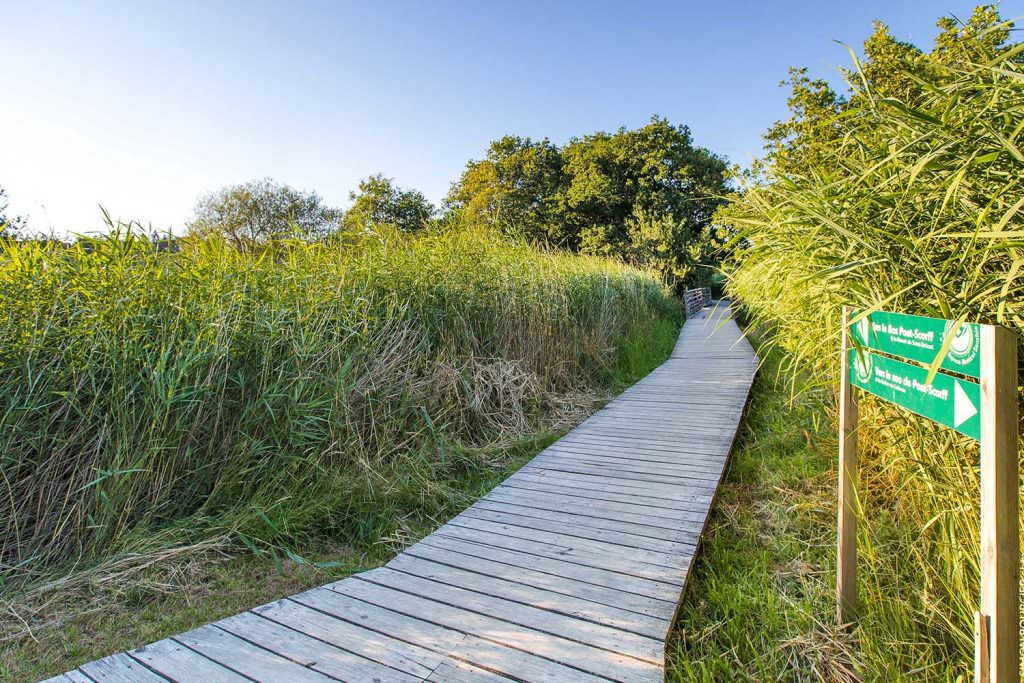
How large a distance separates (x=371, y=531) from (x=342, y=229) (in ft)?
10.4

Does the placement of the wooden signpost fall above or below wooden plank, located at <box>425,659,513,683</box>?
above

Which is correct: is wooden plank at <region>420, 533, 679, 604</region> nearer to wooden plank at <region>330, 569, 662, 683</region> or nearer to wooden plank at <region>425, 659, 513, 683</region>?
wooden plank at <region>330, 569, 662, 683</region>

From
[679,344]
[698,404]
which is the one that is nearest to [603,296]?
[698,404]

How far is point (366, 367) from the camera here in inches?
151

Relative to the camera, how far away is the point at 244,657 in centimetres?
186

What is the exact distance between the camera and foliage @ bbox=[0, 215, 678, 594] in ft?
8.55

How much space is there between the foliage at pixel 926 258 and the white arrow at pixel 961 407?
34cm

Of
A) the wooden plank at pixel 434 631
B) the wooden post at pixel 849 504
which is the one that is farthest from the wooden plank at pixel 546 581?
the wooden post at pixel 849 504

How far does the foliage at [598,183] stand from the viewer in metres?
28.2

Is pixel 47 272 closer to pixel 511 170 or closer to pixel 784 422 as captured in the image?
pixel 784 422

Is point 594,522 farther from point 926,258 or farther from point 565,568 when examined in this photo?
point 926,258

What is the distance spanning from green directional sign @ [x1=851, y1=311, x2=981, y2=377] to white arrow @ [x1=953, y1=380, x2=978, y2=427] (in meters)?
0.05

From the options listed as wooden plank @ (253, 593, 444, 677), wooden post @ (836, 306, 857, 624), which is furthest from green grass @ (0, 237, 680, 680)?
wooden post @ (836, 306, 857, 624)

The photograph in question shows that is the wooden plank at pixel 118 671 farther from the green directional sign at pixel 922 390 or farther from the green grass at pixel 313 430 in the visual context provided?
the green directional sign at pixel 922 390
